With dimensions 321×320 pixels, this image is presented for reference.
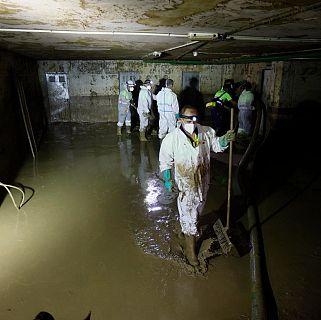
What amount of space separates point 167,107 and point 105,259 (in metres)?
5.20

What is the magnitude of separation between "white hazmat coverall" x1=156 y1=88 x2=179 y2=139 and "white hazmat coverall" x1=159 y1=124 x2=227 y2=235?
459 cm

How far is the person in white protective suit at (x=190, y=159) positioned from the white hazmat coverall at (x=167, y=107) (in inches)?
181

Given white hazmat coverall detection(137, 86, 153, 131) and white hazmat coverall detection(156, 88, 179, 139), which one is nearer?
white hazmat coverall detection(156, 88, 179, 139)

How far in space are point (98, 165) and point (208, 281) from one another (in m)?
4.29

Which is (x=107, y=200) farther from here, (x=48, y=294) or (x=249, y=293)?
(x=249, y=293)

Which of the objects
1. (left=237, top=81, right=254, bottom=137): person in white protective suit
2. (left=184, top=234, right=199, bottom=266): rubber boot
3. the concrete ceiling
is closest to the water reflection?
(left=184, top=234, right=199, bottom=266): rubber boot

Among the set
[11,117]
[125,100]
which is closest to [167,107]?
[125,100]

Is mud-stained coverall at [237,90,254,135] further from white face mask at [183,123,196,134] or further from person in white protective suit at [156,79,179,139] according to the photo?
white face mask at [183,123,196,134]

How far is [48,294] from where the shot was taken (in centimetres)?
285

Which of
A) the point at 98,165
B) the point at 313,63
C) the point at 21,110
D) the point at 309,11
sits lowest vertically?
the point at 98,165

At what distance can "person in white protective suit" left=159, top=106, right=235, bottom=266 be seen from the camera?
9.98 feet

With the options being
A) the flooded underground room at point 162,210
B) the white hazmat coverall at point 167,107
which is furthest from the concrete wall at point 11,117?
the white hazmat coverall at point 167,107

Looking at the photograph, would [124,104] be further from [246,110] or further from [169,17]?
[169,17]

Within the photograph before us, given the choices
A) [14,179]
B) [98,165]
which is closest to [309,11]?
[98,165]
